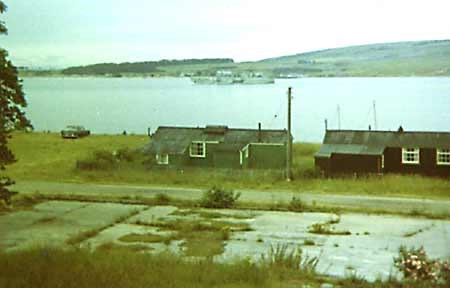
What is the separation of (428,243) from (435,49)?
7309 cm

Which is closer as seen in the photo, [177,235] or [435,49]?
[177,235]

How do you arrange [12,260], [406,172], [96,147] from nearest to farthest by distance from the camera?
[12,260]
[406,172]
[96,147]

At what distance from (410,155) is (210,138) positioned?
10.2 metres

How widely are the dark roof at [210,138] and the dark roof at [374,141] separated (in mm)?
2980

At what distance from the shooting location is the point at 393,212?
21078mm

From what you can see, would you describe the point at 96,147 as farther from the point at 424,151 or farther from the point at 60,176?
the point at 424,151

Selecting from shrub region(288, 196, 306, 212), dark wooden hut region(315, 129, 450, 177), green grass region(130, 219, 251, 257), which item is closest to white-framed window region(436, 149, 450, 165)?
dark wooden hut region(315, 129, 450, 177)

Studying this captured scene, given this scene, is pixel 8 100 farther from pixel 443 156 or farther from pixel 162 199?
pixel 443 156

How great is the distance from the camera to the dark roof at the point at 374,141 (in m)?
30.4

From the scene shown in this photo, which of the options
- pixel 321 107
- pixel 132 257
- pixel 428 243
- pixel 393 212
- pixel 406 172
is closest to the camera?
pixel 132 257

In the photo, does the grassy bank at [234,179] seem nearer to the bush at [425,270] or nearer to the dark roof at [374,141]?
the dark roof at [374,141]

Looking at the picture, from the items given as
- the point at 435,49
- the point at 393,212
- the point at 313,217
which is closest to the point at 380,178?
the point at 393,212

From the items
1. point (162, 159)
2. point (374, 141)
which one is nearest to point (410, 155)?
point (374, 141)

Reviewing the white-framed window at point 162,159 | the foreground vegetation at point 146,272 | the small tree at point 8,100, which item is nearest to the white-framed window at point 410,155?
the white-framed window at point 162,159
